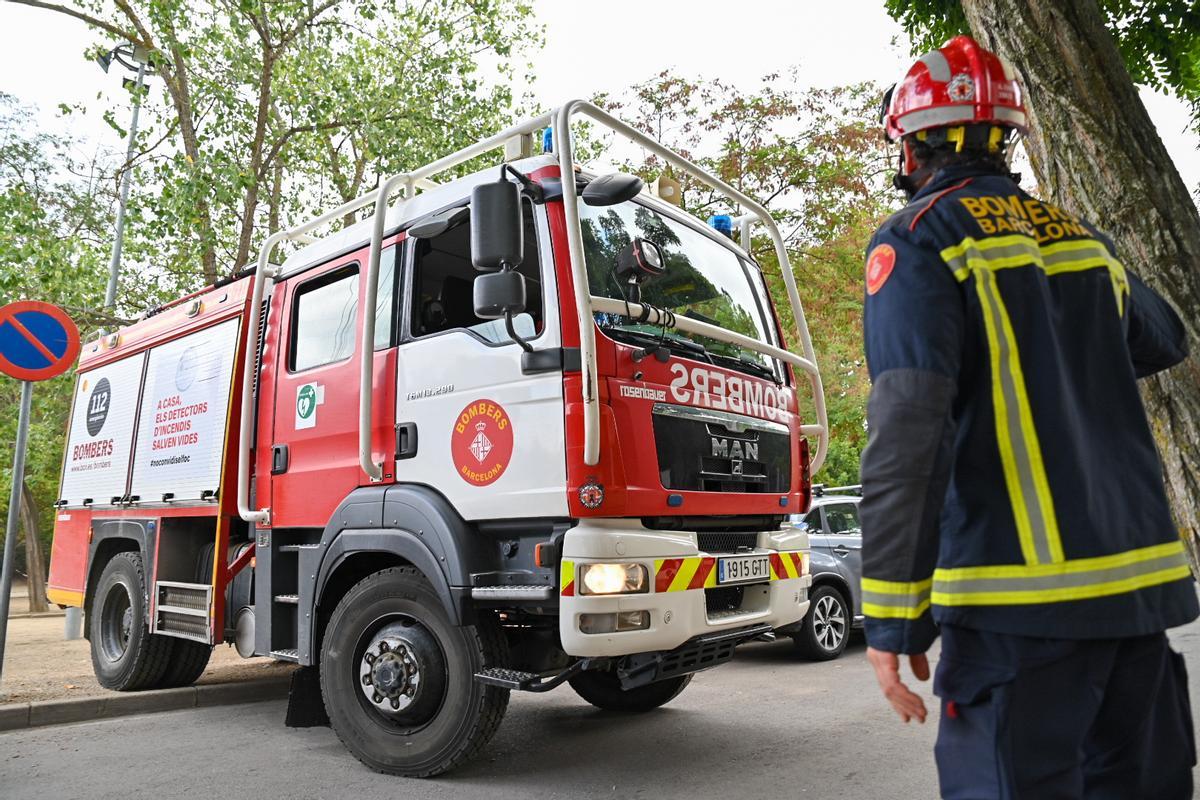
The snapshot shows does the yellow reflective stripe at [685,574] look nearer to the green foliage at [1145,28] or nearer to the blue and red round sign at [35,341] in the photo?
the green foliage at [1145,28]

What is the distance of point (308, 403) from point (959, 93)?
4255 millimetres

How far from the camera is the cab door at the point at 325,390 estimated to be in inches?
203

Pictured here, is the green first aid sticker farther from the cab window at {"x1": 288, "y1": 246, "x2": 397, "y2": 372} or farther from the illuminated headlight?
the illuminated headlight

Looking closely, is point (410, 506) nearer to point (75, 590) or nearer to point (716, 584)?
point (716, 584)

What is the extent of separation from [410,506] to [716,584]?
4.96 ft

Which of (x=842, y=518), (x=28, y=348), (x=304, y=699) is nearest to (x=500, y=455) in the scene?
(x=304, y=699)

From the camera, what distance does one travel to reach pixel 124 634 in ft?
24.5

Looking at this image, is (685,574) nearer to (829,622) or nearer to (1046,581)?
(1046,581)

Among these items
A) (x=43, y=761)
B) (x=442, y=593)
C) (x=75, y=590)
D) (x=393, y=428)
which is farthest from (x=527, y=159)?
(x=75, y=590)

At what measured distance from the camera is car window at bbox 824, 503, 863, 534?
9359 mm

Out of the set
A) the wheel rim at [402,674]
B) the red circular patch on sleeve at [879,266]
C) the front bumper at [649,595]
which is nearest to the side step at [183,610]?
the wheel rim at [402,674]

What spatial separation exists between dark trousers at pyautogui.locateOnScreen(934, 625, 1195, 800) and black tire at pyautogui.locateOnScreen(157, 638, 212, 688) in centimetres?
662

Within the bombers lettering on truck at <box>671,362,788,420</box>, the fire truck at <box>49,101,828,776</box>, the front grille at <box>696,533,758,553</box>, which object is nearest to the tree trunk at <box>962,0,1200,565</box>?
the fire truck at <box>49,101,828,776</box>

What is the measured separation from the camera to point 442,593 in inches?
174
